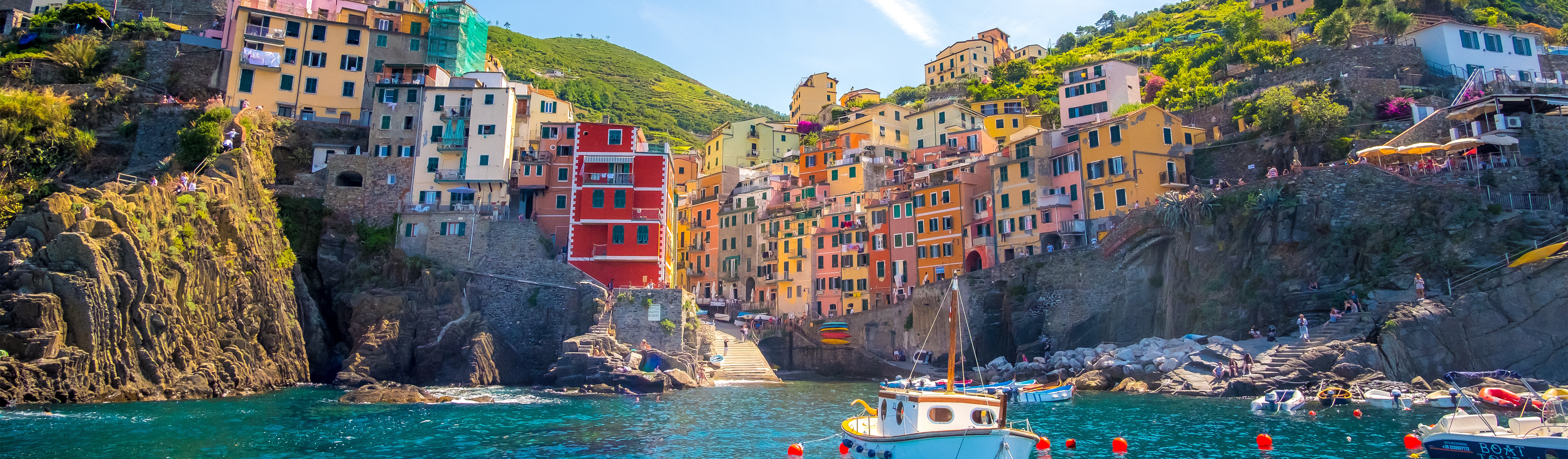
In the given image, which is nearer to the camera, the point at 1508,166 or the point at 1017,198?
the point at 1508,166

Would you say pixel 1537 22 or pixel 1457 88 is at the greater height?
pixel 1537 22

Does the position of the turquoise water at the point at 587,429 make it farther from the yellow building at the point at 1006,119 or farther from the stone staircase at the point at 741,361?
the yellow building at the point at 1006,119

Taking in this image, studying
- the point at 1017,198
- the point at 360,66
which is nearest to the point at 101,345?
the point at 360,66

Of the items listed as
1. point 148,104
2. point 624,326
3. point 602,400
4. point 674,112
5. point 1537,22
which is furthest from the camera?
point 674,112

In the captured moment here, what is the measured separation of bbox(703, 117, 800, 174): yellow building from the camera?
3349 inches

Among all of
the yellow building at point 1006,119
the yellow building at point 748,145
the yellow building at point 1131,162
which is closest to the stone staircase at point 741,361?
the yellow building at point 1131,162

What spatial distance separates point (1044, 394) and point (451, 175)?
34828 mm

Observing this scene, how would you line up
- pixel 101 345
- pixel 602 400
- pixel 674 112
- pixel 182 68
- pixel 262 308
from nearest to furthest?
pixel 101 345
pixel 602 400
pixel 262 308
pixel 182 68
pixel 674 112

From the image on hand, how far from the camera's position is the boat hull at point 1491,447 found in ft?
55.5

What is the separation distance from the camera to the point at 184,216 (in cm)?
3653

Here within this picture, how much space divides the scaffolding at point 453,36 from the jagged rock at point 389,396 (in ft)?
96.8

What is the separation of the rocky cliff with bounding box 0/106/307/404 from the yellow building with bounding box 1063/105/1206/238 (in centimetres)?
4169

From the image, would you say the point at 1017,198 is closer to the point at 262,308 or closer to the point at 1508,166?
the point at 1508,166

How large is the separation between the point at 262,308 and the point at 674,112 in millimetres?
103478
